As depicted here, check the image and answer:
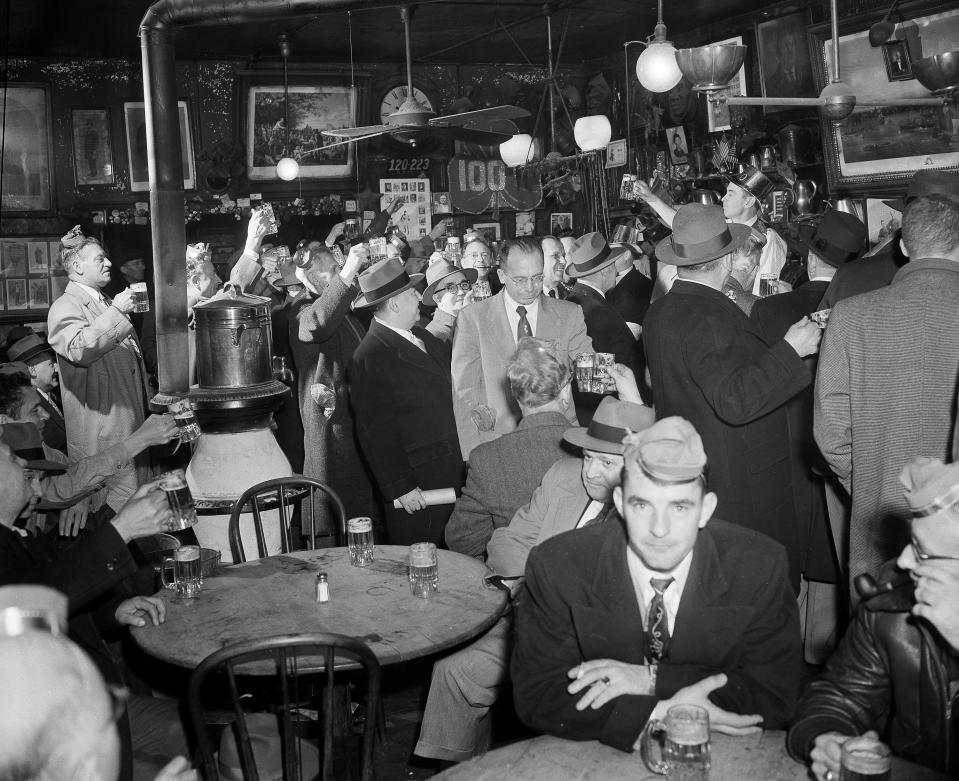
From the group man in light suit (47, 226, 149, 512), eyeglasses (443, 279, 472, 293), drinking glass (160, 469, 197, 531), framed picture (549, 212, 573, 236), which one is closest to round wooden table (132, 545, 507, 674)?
drinking glass (160, 469, 197, 531)

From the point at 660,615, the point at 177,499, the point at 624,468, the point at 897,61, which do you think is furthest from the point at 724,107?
the point at 660,615

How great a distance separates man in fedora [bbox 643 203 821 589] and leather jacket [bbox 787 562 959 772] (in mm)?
1476

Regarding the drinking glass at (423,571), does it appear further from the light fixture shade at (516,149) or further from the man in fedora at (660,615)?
the light fixture shade at (516,149)

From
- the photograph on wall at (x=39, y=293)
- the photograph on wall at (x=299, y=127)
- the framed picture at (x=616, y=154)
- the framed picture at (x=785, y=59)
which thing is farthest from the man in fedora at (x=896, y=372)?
the photograph on wall at (x=39, y=293)

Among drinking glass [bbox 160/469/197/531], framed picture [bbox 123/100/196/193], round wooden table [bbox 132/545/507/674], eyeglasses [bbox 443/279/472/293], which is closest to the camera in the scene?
round wooden table [bbox 132/545/507/674]

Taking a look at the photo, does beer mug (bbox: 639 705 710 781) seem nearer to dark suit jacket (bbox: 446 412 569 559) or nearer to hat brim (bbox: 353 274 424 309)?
dark suit jacket (bbox: 446 412 569 559)

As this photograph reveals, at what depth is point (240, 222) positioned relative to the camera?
11.0 m

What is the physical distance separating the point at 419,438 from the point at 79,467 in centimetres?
156

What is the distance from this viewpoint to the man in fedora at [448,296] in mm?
6285

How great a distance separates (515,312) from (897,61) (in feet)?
13.7

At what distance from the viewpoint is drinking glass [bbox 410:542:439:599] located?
11.5 feet

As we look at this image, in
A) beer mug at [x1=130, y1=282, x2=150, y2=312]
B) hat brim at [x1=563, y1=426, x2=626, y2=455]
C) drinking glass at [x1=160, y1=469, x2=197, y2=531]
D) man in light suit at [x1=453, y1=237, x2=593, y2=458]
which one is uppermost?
beer mug at [x1=130, y1=282, x2=150, y2=312]

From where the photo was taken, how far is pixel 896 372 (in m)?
3.51

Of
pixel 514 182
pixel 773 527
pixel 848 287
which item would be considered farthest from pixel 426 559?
pixel 514 182
